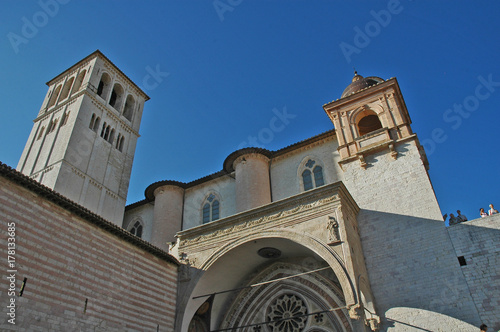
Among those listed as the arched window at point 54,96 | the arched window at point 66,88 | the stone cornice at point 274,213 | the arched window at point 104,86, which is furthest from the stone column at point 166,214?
the arched window at point 54,96

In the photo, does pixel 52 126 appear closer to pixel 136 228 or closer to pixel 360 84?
pixel 136 228

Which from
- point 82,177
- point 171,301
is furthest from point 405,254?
point 82,177

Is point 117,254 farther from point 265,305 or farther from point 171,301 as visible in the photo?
point 265,305

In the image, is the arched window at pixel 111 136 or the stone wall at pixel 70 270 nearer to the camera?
the stone wall at pixel 70 270

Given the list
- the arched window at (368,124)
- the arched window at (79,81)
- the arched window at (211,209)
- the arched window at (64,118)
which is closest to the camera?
the arched window at (368,124)

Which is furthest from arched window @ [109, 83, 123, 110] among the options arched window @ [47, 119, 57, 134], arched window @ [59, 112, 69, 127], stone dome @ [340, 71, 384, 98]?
stone dome @ [340, 71, 384, 98]

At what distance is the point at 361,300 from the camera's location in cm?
970

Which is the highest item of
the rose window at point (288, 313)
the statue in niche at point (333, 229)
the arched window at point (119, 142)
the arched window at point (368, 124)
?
the arched window at point (119, 142)

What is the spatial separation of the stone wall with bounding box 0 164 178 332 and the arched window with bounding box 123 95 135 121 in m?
17.0

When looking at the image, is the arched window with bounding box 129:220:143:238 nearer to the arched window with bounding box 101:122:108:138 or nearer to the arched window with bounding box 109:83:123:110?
the arched window with bounding box 101:122:108:138

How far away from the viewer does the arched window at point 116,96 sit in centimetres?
2647

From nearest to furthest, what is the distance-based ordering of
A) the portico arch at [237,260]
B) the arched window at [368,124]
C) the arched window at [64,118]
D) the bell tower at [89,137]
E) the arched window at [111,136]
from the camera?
the portico arch at [237,260], the arched window at [368,124], the bell tower at [89,137], the arched window at [64,118], the arched window at [111,136]

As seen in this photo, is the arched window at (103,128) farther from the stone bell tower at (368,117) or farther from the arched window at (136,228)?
the stone bell tower at (368,117)

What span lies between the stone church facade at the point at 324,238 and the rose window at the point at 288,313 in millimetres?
→ 35
